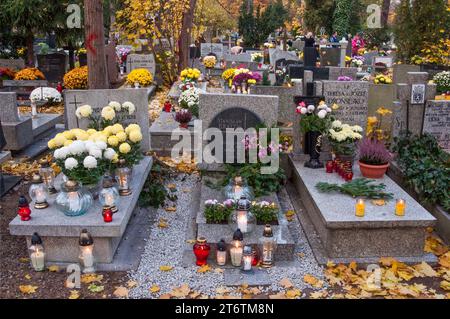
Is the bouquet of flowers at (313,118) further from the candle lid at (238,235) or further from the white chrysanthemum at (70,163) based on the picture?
the white chrysanthemum at (70,163)

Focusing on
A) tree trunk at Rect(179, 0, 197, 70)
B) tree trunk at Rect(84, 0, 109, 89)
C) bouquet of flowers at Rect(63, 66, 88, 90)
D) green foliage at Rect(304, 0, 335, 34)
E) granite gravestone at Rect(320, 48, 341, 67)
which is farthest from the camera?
green foliage at Rect(304, 0, 335, 34)

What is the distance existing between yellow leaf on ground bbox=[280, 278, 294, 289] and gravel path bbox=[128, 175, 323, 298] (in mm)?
44

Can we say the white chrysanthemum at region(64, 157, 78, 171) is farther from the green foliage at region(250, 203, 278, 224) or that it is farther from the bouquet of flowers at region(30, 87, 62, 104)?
the bouquet of flowers at region(30, 87, 62, 104)

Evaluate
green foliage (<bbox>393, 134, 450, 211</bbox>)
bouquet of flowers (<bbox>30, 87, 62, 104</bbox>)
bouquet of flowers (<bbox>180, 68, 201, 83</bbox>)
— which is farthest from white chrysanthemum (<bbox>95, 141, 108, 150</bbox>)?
bouquet of flowers (<bbox>30, 87, 62, 104</bbox>)

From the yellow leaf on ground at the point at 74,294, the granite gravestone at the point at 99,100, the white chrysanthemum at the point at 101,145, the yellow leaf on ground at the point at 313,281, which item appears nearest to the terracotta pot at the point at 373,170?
the yellow leaf on ground at the point at 313,281

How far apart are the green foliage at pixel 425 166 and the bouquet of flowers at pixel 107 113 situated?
14.3 ft

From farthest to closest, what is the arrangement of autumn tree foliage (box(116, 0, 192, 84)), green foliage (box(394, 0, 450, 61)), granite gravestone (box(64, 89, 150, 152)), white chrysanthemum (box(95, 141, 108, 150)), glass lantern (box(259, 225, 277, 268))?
green foliage (box(394, 0, 450, 61)) → autumn tree foliage (box(116, 0, 192, 84)) → granite gravestone (box(64, 89, 150, 152)) → white chrysanthemum (box(95, 141, 108, 150)) → glass lantern (box(259, 225, 277, 268))

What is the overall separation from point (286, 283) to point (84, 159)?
2.75 meters

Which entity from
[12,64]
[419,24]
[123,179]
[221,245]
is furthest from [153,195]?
[419,24]

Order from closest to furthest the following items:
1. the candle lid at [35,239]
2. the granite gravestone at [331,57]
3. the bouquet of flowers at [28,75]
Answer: the candle lid at [35,239], the bouquet of flowers at [28,75], the granite gravestone at [331,57]

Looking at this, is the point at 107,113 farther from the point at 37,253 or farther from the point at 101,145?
the point at 37,253

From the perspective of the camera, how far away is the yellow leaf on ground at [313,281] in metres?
5.07

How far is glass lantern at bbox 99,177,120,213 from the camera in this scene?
5613mm

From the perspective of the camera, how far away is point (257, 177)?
22.7 feet
